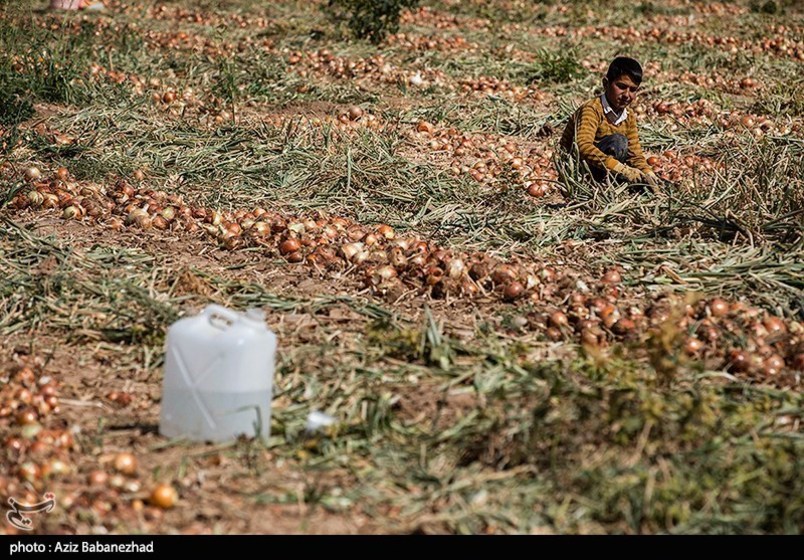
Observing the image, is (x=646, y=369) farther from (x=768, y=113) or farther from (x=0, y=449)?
(x=768, y=113)

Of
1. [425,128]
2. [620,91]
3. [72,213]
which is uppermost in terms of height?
[620,91]

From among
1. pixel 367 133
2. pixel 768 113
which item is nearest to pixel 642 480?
pixel 367 133

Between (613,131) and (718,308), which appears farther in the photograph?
(613,131)

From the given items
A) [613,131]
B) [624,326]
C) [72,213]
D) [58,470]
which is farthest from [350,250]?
[58,470]

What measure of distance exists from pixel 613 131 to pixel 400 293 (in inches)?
83.5

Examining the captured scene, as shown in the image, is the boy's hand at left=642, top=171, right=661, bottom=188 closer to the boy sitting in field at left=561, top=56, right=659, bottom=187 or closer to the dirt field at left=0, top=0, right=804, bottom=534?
the boy sitting in field at left=561, top=56, right=659, bottom=187

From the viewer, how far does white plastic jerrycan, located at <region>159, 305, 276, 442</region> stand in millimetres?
3293

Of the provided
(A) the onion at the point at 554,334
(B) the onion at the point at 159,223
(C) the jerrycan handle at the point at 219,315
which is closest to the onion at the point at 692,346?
(A) the onion at the point at 554,334

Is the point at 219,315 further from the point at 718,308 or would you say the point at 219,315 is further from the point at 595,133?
the point at 595,133

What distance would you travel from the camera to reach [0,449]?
3.35 metres

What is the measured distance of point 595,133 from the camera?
6105 mm

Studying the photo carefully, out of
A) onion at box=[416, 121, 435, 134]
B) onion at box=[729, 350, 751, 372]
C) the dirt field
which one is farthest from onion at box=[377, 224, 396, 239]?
onion at box=[416, 121, 435, 134]

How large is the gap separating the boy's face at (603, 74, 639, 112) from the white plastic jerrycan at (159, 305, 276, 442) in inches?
131

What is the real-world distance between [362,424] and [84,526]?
35.7 inches
